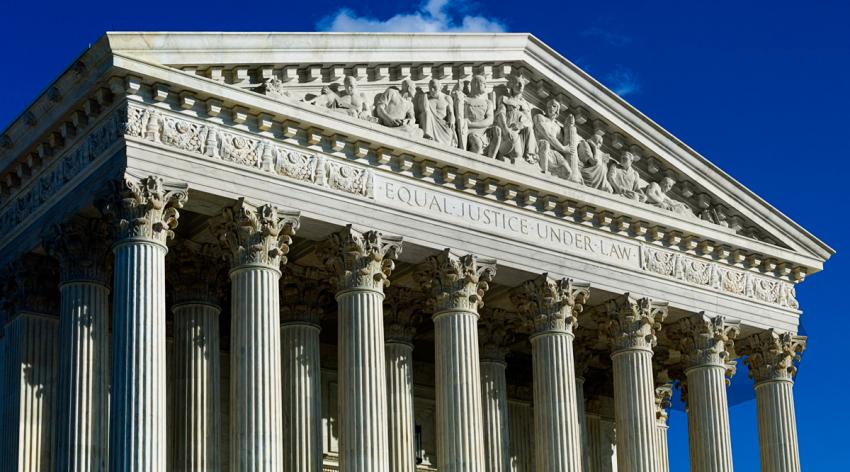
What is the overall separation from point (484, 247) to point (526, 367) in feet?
34.4

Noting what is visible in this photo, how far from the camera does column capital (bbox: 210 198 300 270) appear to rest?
153ft

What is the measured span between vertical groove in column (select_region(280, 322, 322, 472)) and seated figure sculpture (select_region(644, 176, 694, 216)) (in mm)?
11885

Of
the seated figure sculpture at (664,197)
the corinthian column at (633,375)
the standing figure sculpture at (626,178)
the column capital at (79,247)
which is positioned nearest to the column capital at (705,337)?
the corinthian column at (633,375)

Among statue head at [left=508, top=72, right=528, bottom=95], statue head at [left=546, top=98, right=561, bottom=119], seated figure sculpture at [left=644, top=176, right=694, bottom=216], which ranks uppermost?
statue head at [left=508, top=72, right=528, bottom=95]

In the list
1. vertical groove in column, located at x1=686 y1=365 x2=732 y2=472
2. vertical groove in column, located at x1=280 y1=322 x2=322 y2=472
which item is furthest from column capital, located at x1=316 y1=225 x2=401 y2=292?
vertical groove in column, located at x1=686 y1=365 x2=732 y2=472

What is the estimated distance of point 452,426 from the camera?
49.7m

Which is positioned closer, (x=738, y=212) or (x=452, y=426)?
(x=452, y=426)

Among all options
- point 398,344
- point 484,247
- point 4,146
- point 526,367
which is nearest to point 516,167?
point 484,247

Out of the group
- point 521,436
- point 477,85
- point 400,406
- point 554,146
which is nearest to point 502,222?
point 554,146

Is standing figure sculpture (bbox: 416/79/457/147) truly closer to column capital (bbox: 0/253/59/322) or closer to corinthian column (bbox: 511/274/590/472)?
corinthian column (bbox: 511/274/590/472)

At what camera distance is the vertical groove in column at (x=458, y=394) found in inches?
1948

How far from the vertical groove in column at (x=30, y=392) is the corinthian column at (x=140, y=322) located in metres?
4.37

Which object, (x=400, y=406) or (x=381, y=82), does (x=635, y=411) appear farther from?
(x=381, y=82)

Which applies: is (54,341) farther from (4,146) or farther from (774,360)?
(774,360)
